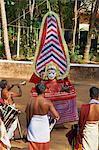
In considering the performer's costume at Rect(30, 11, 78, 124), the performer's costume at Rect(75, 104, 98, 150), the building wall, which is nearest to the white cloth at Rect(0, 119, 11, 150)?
the performer's costume at Rect(75, 104, 98, 150)

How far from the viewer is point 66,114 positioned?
31.3ft

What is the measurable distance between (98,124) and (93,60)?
758 inches

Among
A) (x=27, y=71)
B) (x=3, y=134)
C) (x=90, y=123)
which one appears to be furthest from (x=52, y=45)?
(x=27, y=71)

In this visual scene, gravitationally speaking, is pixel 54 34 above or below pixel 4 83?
above

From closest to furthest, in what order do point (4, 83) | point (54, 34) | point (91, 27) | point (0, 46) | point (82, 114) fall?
1. point (82, 114)
2. point (4, 83)
3. point (54, 34)
4. point (91, 27)
5. point (0, 46)

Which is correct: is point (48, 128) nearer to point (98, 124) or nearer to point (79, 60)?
point (98, 124)

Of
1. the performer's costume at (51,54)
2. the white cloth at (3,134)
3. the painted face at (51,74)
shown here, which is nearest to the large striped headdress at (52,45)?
the performer's costume at (51,54)

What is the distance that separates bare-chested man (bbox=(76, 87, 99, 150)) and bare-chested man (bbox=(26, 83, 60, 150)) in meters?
0.45

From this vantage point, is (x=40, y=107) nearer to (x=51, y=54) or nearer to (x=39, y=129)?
(x=39, y=129)

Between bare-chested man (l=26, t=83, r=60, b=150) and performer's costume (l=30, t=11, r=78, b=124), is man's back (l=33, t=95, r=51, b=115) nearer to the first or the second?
bare-chested man (l=26, t=83, r=60, b=150)

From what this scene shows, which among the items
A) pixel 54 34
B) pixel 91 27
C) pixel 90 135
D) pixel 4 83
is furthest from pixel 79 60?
pixel 90 135

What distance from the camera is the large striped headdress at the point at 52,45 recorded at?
33.3 ft

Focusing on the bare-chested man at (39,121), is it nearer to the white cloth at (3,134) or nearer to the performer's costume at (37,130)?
the performer's costume at (37,130)

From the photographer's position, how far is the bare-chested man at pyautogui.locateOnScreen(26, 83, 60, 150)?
20.0 ft
